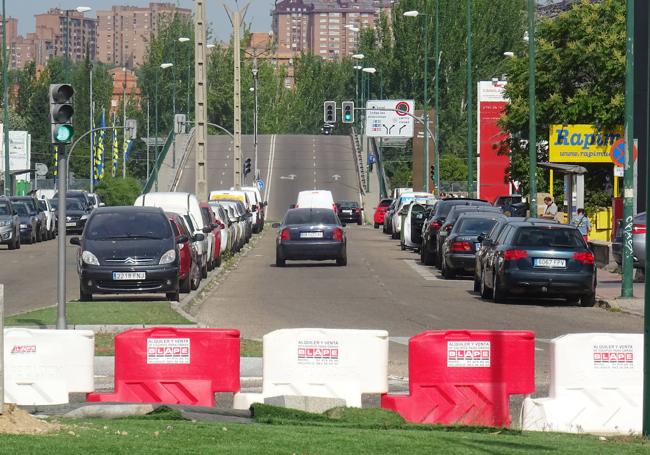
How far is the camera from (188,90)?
491 feet

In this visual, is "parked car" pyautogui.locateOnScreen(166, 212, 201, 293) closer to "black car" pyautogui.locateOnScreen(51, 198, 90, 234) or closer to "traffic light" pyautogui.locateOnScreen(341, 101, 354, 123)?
"black car" pyautogui.locateOnScreen(51, 198, 90, 234)

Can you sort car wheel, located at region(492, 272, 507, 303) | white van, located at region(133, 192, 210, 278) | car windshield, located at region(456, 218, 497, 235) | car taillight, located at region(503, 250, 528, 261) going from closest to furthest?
car taillight, located at region(503, 250, 528, 261) < car wheel, located at region(492, 272, 507, 303) < white van, located at region(133, 192, 210, 278) < car windshield, located at region(456, 218, 497, 235)

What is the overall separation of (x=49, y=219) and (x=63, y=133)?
4043 centimetres

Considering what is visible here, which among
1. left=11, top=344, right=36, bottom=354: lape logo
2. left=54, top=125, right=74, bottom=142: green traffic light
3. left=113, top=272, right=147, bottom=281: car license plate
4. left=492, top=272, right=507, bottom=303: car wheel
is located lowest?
left=492, top=272, right=507, bottom=303: car wheel

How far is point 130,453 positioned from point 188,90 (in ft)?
465

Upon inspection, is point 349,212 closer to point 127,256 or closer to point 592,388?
point 127,256

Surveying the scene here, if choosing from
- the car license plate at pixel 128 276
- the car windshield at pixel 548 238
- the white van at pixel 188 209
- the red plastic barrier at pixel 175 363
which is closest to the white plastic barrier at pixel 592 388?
the red plastic barrier at pixel 175 363

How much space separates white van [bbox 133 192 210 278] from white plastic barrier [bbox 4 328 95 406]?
18845 mm

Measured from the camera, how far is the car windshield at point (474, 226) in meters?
34.1

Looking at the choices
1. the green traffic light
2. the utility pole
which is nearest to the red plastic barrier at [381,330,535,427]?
the green traffic light

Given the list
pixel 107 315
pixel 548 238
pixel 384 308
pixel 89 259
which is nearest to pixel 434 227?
pixel 548 238

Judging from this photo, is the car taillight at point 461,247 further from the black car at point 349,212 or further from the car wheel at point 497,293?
the black car at point 349,212

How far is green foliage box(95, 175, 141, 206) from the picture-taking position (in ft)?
299

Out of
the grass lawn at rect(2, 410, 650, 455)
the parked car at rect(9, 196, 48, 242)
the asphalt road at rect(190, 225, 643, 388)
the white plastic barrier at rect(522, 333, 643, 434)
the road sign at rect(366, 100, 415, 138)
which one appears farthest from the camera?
the road sign at rect(366, 100, 415, 138)
